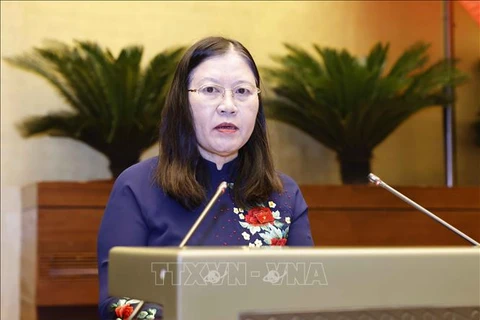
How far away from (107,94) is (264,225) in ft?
10.8

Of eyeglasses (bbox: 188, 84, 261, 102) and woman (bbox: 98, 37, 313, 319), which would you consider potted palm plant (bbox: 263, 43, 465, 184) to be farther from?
eyeglasses (bbox: 188, 84, 261, 102)

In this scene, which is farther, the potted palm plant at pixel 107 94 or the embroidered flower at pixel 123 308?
the potted palm plant at pixel 107 94

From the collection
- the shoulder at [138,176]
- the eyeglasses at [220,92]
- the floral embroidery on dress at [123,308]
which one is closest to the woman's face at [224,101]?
the eyeglasses at [220,92]

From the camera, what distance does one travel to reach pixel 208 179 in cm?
252

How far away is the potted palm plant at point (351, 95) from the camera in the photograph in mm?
6000

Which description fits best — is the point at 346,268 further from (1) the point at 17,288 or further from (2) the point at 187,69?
(1) the point at 17,288

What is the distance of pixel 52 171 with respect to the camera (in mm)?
A: 6223

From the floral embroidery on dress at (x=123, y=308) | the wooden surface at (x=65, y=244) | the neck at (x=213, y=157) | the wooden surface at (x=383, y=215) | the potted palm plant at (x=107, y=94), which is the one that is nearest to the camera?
the floral embroidery on dress at (x=123, y=308)

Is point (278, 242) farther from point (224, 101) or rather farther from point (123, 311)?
point (123, 311)

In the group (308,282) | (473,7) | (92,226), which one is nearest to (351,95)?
(473,7)

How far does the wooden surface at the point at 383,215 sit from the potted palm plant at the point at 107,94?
116cm

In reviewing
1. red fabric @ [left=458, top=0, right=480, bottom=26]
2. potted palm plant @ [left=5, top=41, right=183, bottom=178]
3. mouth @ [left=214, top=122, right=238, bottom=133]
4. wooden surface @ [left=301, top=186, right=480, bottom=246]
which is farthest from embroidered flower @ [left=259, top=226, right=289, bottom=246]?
red fabric @ [left=458, top=0, right=480, bottom=26]

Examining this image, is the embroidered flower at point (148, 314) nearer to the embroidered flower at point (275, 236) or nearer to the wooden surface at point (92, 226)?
the embroidered flower at point (275, 236)

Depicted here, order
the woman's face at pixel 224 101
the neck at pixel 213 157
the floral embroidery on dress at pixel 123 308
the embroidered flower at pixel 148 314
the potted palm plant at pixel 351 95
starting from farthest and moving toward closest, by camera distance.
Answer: the potted palm plant at pixel 351 95
the neck at pixel 213 157
the woman's face at pixel 224 101
the floral embroidery on dress at pixel 123 308
the embroidered flower at pixel 148 314
